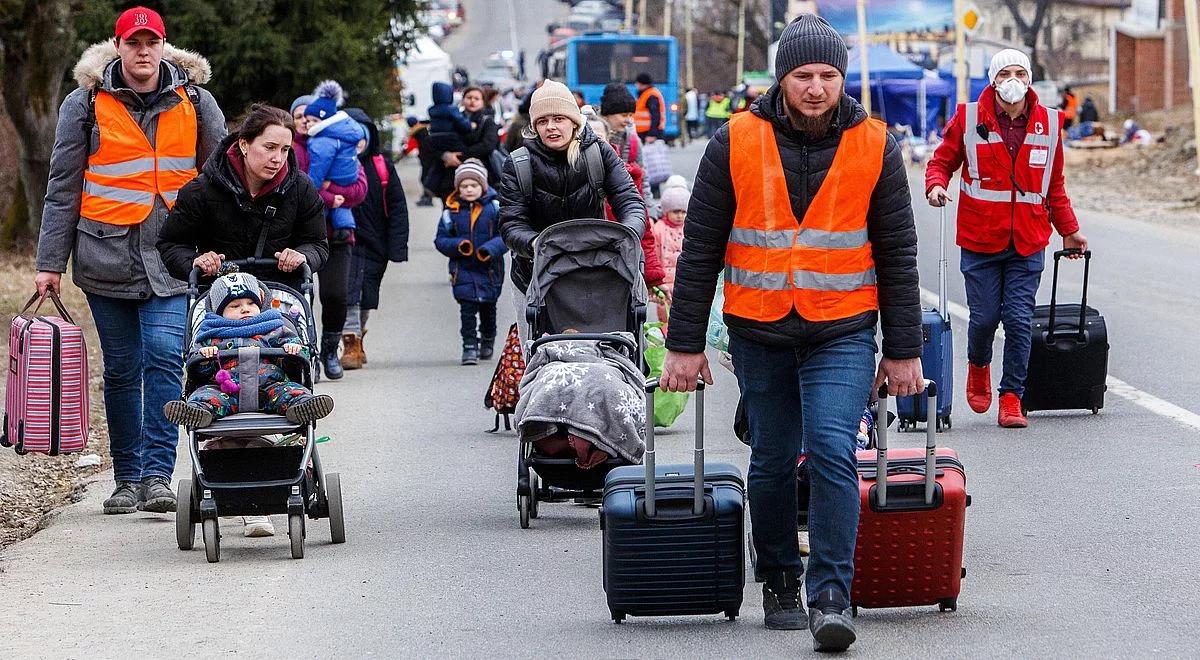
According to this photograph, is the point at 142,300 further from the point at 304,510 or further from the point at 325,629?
the point at 325,629

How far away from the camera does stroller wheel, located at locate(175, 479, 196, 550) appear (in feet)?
26.2

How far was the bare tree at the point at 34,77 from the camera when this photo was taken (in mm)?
19859

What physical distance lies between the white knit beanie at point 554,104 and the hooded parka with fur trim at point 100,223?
1.55 meters

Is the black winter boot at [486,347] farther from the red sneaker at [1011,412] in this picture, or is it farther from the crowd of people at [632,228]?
the red sneaker at [1011,412]

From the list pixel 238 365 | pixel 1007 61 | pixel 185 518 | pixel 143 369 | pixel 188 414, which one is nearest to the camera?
pixel 188 414

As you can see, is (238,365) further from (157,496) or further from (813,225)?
(813,225)

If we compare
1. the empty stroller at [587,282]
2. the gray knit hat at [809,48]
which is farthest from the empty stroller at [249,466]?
the gray knit hat at [809,48]

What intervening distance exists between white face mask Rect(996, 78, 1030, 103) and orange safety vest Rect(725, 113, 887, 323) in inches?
182

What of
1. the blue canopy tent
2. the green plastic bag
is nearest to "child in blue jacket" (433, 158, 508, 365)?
the green plastic bag

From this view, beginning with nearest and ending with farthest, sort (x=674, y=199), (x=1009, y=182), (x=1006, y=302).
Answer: (x=1009, y=182) → (x=1006, y=302) → (x=674, y=199)

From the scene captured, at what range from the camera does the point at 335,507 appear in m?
8.19

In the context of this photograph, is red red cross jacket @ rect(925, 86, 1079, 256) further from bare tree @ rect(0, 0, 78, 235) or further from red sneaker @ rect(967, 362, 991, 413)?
bare tree @ rect(0, 0, 78, 235)

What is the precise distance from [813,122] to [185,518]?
3.44 meters

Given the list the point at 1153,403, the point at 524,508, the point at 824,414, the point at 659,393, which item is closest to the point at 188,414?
the point at 524,508
